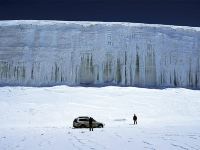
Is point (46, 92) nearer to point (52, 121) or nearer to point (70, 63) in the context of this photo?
point (70, 63)

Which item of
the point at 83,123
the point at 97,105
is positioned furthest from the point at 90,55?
the point at 83,123

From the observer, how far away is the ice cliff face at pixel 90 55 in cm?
5172

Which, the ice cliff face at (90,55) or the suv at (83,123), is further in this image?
the ice cliff face at (90,55)

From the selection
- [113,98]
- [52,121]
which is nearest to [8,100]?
[52,121]

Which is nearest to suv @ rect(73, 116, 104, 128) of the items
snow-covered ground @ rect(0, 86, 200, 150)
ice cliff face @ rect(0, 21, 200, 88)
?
snow-covered ground @ rect(0, 86, 200, 150)

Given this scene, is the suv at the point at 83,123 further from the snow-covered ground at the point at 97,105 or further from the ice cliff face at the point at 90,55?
the ice cliff face at the point at 90,55

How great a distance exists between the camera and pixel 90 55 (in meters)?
52.6

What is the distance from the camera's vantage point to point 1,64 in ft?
170

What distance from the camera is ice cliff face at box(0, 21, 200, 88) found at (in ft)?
170

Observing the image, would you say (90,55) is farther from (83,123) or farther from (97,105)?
(83,123)

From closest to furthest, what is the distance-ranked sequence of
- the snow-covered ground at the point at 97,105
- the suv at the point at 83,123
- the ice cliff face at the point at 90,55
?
the suv at the point at 83,123, the snow-covered ground at the point at 97,105, the ice cliff face at the point at 90,55

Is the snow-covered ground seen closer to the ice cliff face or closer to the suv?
the ice cliff face

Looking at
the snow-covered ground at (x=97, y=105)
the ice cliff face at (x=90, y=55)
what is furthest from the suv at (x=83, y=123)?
the ice cliff face at (x=90, y=55)

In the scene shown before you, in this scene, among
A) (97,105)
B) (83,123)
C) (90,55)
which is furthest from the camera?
(90,55)
